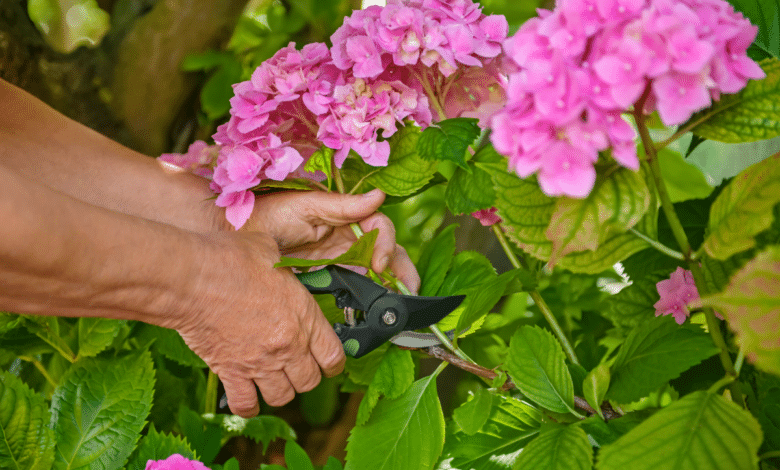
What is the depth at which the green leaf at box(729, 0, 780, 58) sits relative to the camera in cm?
69

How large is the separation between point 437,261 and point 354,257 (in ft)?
0.65

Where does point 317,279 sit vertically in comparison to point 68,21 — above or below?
above

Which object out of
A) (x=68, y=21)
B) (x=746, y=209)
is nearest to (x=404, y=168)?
(x=746, y=209)

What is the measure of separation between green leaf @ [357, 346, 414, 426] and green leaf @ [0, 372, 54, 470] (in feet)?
1.77

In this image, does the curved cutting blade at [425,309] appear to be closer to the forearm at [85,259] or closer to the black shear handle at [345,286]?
the black shear handle at [345,286]

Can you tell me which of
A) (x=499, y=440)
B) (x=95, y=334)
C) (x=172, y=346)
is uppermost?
(x=499, y=440)

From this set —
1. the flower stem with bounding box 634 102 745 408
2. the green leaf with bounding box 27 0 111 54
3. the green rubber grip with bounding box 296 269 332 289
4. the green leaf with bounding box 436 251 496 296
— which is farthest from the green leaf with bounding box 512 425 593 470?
the green leaf with bounding box 27 0 111 54

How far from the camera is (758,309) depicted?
13.8 inches

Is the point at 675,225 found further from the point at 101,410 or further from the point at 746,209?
the point at 101,410

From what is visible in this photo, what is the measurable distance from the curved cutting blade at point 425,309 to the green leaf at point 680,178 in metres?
0.86

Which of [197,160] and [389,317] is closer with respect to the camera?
[389,317]

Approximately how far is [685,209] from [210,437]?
84cm

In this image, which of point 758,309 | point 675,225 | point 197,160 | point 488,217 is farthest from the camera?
point 197,160

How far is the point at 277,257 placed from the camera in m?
0.77
